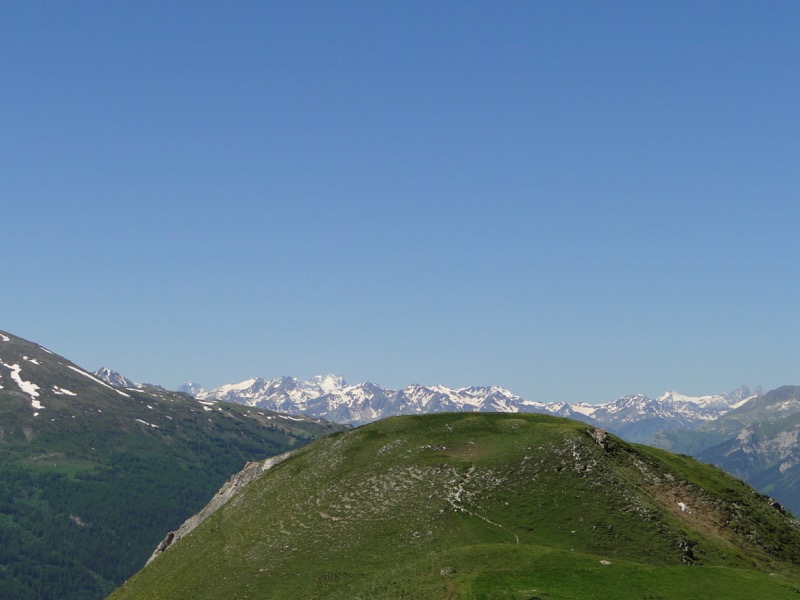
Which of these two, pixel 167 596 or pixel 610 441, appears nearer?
pixel 167 596

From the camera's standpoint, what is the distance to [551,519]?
299 ft

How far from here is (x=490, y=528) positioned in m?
90.1

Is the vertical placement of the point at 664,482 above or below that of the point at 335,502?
above

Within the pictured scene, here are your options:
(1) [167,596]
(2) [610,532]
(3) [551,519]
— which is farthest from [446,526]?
(1) [167,596]

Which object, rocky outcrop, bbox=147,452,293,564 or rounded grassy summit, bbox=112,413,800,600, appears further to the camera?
rocky outcrop, bbox=147,452,293,564

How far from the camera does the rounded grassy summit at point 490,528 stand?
75.8 m

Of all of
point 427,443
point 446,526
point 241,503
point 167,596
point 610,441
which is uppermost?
point 610,441

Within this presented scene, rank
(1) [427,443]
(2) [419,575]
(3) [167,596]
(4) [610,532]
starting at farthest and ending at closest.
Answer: (1) [427,443]
(3) [167,596]
(4) [610,532]
(2) [419,575]

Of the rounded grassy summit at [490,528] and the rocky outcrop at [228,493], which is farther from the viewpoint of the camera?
the rocky outcrop at [228,493]

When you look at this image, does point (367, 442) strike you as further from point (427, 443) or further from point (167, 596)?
point (167, 596)

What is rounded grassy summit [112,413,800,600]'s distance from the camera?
249 feet

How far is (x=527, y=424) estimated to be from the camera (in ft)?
382

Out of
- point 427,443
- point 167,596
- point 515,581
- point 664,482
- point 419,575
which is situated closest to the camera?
point 515,581

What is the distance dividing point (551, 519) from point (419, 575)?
66.5 feet
